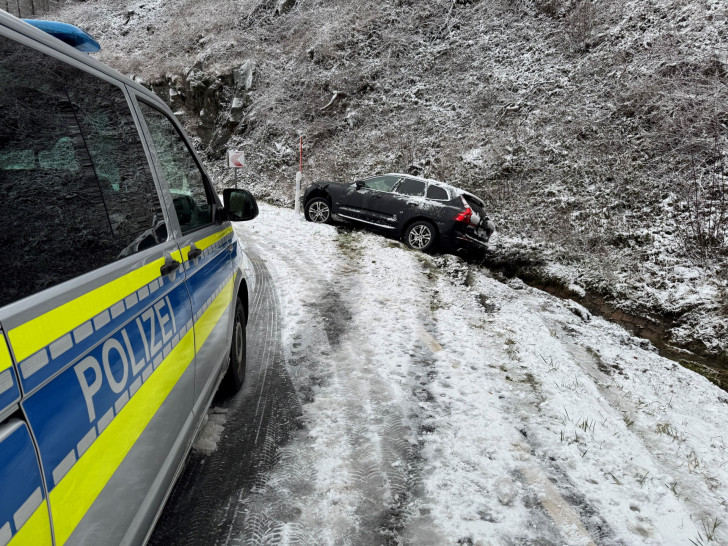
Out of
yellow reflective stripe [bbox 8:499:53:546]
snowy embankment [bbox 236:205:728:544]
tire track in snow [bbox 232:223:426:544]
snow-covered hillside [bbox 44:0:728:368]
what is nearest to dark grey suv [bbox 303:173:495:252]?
snow-covered hillside [bbox 44:0:728:368]

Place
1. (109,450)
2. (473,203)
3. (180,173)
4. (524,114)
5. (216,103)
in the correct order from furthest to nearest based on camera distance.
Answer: (216,103) → (524,114) → (473,203) → (180,173) → (109,450)

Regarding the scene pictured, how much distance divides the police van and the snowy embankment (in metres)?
1.06

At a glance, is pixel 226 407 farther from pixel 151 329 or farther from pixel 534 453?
pixel 534 453

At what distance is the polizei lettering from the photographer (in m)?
1.21

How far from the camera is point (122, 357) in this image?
1401 millimetres

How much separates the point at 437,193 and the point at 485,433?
7042mm

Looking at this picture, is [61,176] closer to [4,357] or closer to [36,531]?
[4,357]

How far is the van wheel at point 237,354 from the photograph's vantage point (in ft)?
10.9

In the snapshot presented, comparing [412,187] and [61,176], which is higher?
[412,187]

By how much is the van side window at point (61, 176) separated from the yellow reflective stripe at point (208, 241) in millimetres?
311

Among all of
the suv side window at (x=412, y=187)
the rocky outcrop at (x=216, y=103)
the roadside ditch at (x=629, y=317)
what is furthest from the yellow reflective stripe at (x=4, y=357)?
the rocky outcrop at (x=216, y=103)

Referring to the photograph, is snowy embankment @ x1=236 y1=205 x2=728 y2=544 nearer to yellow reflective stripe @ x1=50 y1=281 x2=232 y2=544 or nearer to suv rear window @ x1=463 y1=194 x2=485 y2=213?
yellow reflective stripe @ x1=50 y1=281 x2=232 y2=544

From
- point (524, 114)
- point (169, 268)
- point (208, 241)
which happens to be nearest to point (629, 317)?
point (208, 241)

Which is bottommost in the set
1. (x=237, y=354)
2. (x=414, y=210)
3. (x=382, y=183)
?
(x=237, y=354)
